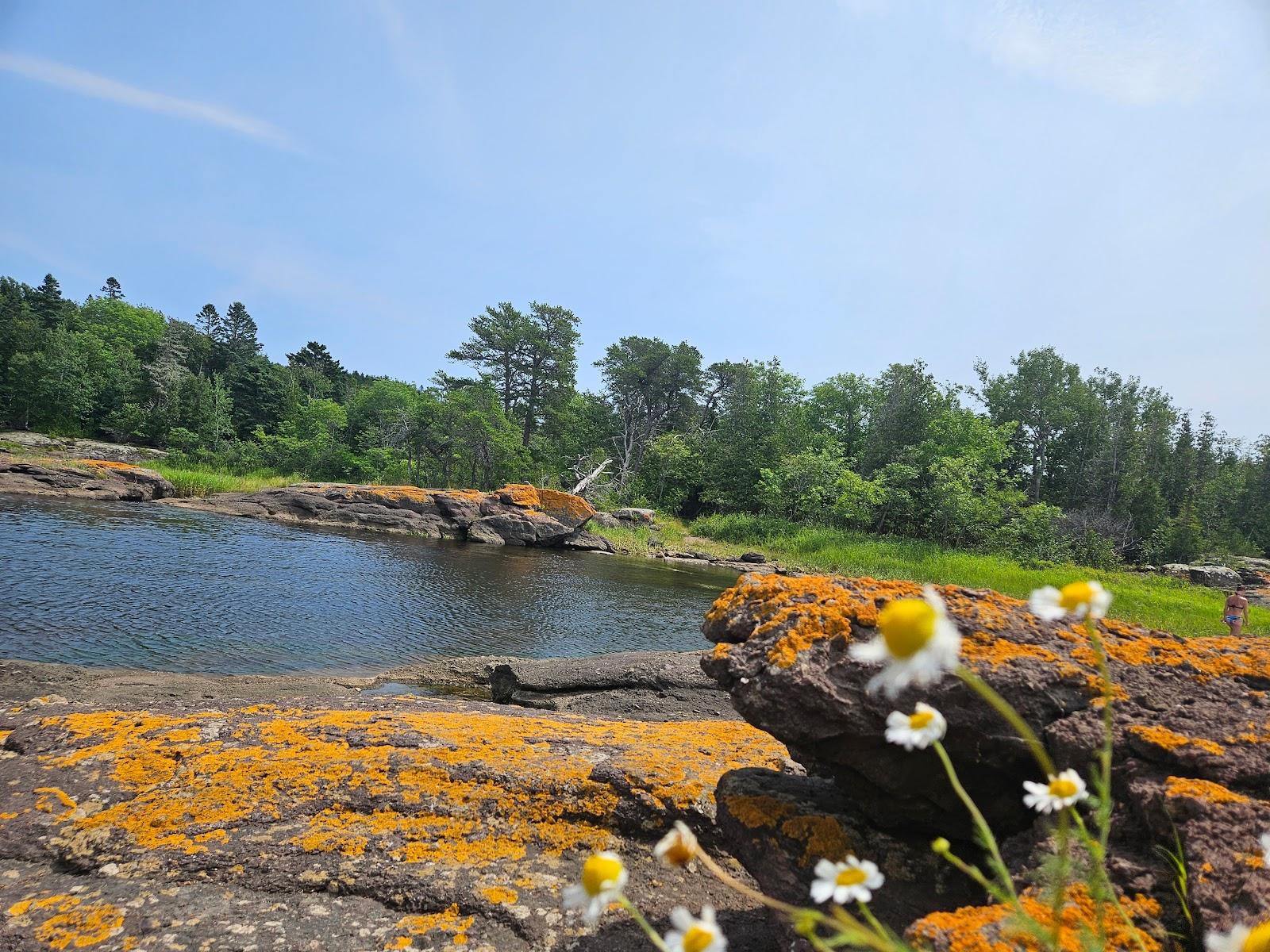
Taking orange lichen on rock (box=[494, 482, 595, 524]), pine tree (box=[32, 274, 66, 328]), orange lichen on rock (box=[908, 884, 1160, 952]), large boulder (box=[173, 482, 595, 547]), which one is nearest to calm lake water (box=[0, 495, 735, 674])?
large boulder (box=[173, 482, 595, 547])

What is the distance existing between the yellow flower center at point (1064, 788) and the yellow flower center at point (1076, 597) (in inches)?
18.3

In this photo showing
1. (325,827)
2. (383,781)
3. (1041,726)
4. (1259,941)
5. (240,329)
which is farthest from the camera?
(240,329)

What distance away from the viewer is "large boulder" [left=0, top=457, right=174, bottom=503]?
29016 millimetres

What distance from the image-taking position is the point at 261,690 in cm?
833

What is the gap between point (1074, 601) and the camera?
1349 millimetres

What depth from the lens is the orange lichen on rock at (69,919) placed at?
8.55 feet

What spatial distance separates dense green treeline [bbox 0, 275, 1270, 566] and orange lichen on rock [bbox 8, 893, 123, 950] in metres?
39.5

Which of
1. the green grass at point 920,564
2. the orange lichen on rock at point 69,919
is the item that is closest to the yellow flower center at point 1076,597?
the orange lichen on rock at point 69,919

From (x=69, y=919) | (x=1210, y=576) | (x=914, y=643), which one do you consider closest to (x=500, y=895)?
(x=69, y=919)

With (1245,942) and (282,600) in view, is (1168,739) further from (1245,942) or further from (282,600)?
(282,600)

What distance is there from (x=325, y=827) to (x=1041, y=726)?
3.67m

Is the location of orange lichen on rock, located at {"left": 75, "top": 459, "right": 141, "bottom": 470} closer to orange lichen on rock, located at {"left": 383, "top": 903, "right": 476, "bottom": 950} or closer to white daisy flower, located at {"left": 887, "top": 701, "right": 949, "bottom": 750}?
orange lichen on rock, located at {"left": 383, "top": 903, "right": 476, "bottom": 950}

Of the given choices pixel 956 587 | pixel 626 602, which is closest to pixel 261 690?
pixel 956 587

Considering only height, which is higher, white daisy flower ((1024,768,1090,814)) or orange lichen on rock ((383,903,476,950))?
white daisy flower ((1024,768,1090,814))
